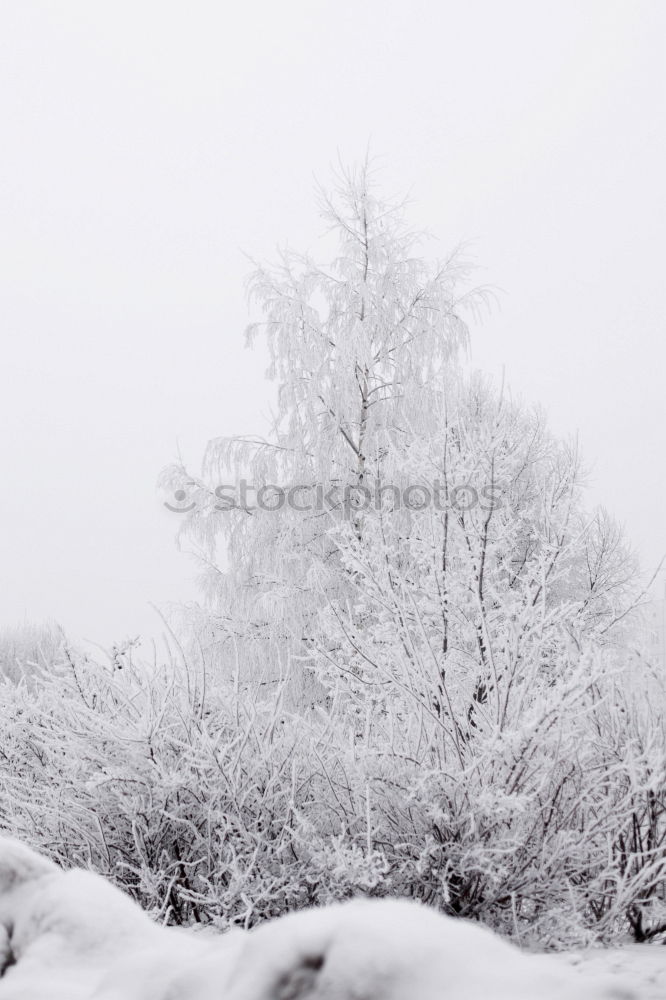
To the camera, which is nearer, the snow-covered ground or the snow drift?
the snow drift

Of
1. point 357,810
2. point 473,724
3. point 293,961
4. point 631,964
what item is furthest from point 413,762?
point 293,961

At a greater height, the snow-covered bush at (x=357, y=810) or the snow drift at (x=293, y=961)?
the snow drift at (x=293, y=961)

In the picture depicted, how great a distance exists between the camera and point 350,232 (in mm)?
11180

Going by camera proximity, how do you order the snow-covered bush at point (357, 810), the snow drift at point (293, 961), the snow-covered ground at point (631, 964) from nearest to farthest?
the snow drift at point (293, 961) < the snow-covered ground at point (631, 964) < the snow-covered bush at point (357, 810)

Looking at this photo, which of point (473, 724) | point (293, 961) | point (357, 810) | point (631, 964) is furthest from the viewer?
point (473, 724)

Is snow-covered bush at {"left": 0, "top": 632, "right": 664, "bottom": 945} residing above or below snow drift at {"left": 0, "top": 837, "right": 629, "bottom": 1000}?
below

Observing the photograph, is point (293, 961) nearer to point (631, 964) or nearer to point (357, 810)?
point (631, 964)

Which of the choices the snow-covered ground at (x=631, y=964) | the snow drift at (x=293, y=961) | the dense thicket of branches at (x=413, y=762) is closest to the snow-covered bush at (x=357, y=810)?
the dense thicket of branches at (x=413, y=762)

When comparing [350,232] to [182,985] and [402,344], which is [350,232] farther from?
[182,985]

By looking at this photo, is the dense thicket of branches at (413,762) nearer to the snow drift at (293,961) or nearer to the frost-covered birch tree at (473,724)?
the frost-covered birch tree at (473,724)

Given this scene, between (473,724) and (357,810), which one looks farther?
(473,724)

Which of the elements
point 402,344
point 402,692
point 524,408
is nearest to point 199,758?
point 402,692

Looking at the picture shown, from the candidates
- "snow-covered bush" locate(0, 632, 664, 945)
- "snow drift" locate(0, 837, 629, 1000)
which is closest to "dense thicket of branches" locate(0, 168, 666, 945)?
"snow-covered bush" locate(0, 632, 664, 945)

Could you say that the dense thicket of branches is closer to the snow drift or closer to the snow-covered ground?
the snow-covered ground
